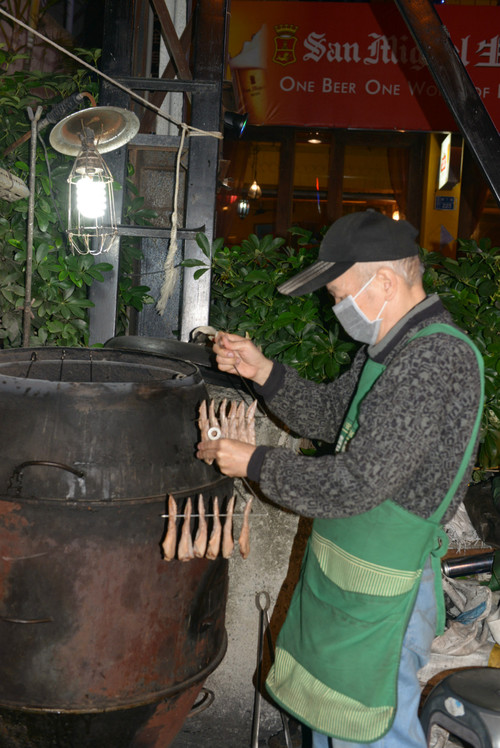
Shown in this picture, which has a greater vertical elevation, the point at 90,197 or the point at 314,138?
the point at 314,138

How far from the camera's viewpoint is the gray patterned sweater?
1.86 meters

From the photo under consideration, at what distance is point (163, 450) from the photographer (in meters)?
2.54

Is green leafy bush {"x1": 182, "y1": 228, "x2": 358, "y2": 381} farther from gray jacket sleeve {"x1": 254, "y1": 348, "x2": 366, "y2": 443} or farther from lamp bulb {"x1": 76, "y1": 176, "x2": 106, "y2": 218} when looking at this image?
gray jacket sleeve {"x1": 254, "y1": 348, "x2": 366, "y2": 443}

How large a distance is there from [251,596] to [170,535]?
5.34ft

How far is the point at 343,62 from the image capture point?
7559 mm

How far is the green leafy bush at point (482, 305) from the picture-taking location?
12.2ft

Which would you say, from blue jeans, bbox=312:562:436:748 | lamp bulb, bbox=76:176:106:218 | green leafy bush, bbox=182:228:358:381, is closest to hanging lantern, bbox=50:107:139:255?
lamp bulb, bbox=76:176:106:218

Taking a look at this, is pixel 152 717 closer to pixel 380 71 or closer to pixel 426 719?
pixel 426 719

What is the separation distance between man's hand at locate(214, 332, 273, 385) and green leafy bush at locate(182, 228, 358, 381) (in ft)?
3.75

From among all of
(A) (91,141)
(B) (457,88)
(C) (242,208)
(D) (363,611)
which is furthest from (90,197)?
(C) (242,208)

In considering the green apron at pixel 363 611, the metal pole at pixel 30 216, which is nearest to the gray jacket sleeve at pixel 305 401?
the green apron at pixel 363 611

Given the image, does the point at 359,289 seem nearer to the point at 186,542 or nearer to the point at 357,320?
the point at 357,320

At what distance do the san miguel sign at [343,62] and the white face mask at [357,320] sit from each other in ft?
19.8

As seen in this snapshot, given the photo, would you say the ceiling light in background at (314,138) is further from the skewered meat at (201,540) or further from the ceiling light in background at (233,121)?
the skewered meat at (201,540)
